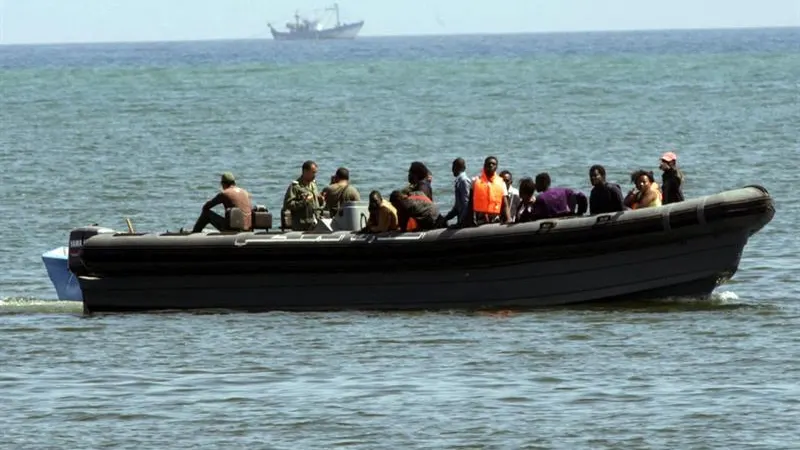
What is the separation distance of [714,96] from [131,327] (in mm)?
48486

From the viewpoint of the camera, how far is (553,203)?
61.4 feet

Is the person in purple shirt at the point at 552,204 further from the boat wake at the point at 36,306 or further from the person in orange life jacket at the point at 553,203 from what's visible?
the boat wake at the point at 36,306

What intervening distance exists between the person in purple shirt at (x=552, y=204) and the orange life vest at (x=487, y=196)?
0.99ft

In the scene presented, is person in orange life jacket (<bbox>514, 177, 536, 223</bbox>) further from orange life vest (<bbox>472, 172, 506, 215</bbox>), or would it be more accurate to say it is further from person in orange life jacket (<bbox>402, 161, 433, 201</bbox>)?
person in orange life jacket (<bbox>402, 161, 433, 201</bbox>)

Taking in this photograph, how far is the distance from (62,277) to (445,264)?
4299 mm

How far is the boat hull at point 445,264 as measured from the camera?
60.0ft

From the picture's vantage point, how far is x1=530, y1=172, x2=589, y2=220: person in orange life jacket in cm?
1872

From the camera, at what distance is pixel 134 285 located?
19500 millimetres

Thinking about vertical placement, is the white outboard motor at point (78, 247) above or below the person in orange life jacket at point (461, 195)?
below

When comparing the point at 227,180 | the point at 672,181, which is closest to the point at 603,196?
the point at 672,181

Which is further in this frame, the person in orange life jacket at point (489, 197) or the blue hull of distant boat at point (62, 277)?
the blue hull of distant boat at point (62, 277)

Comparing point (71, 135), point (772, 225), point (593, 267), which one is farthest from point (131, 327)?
point (71, 135)

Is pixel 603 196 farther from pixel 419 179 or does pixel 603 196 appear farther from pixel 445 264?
pixel 419 179

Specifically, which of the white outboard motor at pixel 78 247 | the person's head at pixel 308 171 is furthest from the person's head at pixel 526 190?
the white outboard motor at pixel 78 247
